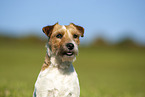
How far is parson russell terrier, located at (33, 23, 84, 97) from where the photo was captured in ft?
14.4

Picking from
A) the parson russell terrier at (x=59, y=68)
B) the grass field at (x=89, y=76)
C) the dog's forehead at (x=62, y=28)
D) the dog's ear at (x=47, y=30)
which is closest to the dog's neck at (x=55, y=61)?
the parson russell terrier at (x=59, y=68)

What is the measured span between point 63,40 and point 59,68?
2.28 feet

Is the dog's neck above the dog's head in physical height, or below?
below

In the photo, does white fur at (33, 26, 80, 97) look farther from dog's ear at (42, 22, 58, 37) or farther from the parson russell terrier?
dog's ear at (42, 22, 58, 37)

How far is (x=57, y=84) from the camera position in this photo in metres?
4.37

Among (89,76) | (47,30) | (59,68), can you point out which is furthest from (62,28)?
(89,76)

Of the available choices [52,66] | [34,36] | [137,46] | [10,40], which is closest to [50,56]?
[52,66]

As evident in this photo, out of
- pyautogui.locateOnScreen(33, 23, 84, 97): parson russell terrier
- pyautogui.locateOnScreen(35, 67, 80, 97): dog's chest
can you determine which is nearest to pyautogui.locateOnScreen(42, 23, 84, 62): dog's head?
pyautogui.locateOnScreen(33, 23, 84, 97): parson russell terrier

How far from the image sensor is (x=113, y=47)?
5094 centimetres

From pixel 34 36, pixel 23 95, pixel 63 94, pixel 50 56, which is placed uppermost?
pixel 50 56

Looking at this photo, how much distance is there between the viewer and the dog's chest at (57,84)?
436 centimetres

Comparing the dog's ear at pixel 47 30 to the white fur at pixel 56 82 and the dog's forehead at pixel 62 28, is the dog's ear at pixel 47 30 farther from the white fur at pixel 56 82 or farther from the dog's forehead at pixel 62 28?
the white fur at pixel 56 82

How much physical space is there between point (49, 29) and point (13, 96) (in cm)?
290

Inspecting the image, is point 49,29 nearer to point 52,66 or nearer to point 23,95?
point 52,66
